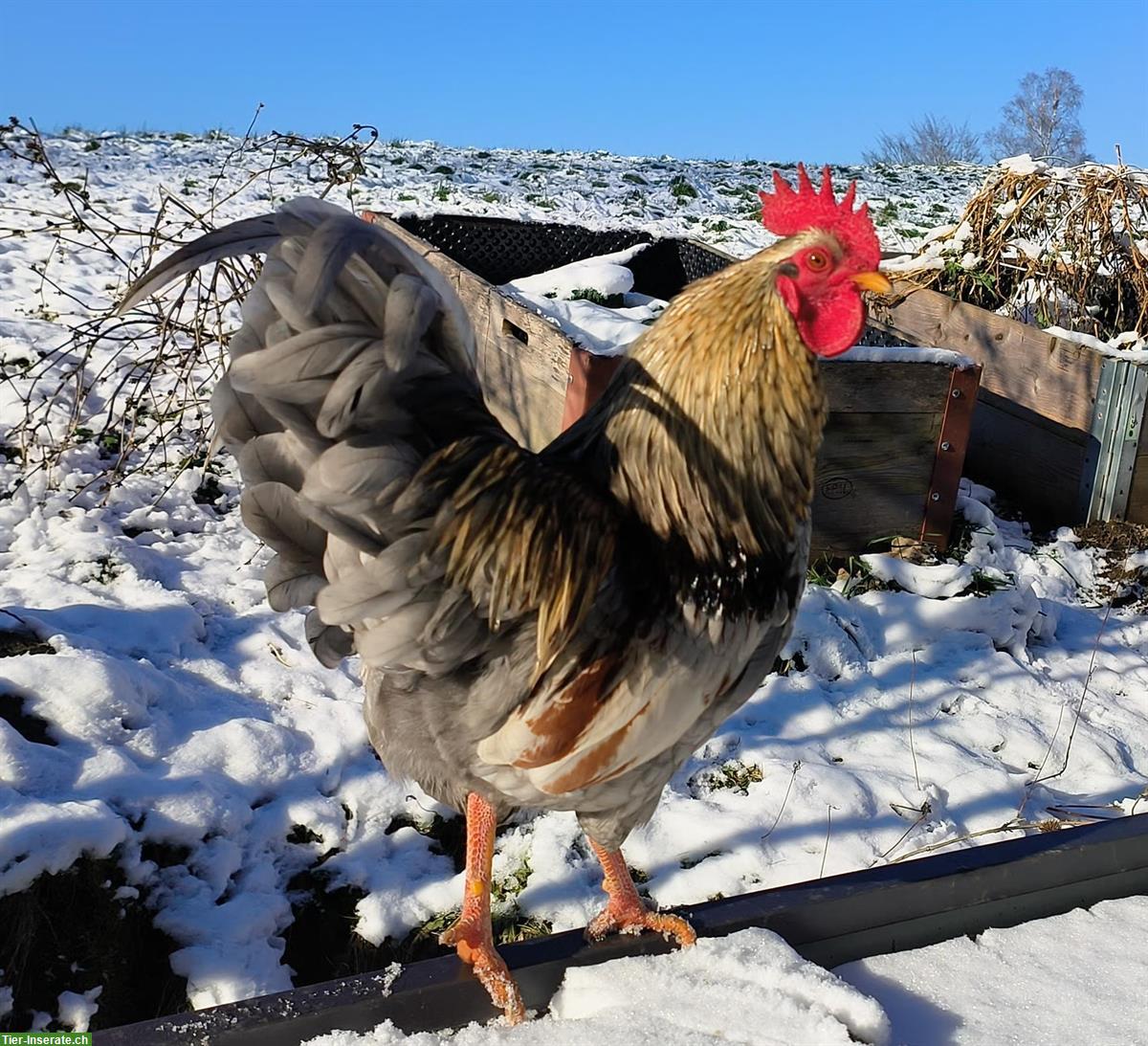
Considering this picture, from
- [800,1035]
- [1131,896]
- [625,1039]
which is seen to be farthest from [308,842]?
[1131,896]

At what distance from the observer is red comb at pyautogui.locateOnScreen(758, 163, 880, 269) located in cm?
174

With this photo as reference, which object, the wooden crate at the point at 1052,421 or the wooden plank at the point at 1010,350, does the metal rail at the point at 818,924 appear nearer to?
the wooden crate at the point at 1052,421

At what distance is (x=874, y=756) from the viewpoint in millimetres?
3209

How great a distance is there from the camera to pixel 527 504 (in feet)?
5.30

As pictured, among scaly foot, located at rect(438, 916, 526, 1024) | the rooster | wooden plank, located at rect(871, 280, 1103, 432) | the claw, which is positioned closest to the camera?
the rooster

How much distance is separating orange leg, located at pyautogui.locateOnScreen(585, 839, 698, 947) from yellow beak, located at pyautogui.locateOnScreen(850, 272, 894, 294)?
125 centimetres

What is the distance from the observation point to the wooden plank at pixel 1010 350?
459cm

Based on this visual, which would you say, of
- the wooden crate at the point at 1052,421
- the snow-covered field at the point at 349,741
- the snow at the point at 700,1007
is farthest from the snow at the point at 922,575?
the snow at the point at 700,1007

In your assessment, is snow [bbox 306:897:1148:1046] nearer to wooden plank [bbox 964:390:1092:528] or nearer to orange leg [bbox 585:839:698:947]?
orange leg [bbox 585:839:698:947]

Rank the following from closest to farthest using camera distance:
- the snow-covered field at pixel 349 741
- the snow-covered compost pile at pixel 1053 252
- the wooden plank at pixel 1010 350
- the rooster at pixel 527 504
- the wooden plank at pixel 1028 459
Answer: the rooster at pixel 527 504, the snow-covered field at pixel 349 741, the wooden plank at pixel 1010 350, the wooden plank at pixel 1028 459, the snow-covered compost pile at pixel 1053 252

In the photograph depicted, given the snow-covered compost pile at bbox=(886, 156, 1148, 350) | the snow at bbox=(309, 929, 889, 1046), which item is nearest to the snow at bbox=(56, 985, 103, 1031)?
the snow at bbox=(309, 929, 889, 1046)

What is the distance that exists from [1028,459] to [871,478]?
1.47m

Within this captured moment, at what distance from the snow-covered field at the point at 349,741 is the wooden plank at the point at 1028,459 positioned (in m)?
0.25

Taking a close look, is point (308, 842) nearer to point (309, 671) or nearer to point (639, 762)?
point (309, 671)
